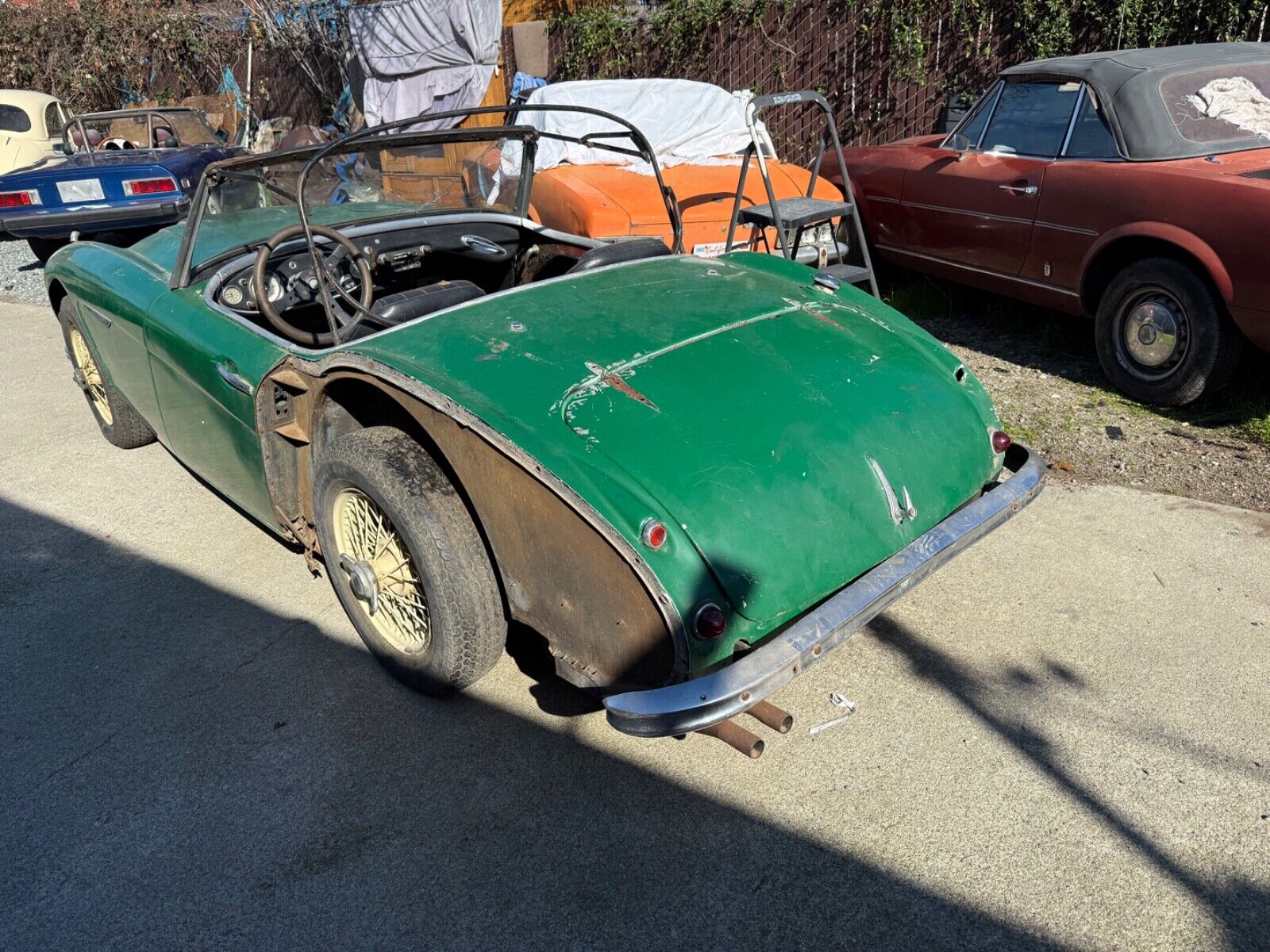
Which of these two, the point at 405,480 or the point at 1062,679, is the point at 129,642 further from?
Result: the point at 1062,679

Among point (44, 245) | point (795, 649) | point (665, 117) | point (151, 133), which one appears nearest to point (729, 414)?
point (795, 649)

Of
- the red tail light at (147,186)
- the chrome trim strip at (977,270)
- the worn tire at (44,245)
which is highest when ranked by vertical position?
the red tail light at (147,186)

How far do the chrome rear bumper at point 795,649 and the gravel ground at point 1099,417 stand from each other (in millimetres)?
1948

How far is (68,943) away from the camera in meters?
2.23

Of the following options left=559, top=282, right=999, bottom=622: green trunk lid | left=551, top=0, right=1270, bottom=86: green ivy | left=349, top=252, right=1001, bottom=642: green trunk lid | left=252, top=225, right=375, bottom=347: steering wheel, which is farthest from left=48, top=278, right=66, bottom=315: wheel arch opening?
left=551, top=0, right=1270, bottom=86: green ivy

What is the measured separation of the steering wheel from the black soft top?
3962mm

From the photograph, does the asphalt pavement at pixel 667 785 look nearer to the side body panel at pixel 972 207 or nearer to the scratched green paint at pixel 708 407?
the scratched green paint at pixel 708 407

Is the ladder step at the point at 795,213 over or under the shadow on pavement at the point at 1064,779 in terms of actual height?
over

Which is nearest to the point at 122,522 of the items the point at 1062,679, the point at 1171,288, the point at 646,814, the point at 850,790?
the point at 646,814

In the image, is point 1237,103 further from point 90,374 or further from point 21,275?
point 21,275

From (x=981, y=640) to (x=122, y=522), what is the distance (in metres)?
3.68

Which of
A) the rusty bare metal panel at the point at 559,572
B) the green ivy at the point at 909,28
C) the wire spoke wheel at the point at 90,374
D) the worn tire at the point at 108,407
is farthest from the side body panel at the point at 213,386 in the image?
the green ivy at the point at 909,28

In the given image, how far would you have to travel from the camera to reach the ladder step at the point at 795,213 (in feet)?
18.5

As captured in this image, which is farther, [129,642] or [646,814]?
[129,642]
